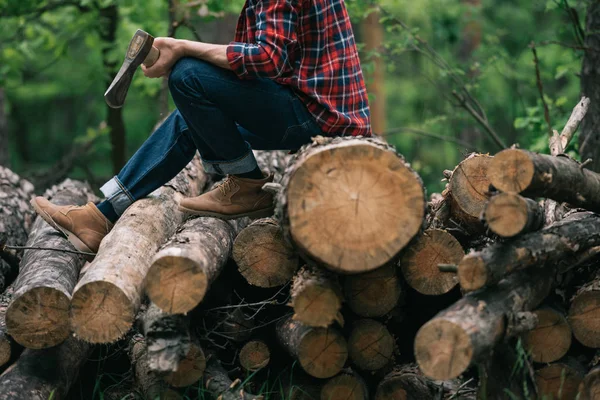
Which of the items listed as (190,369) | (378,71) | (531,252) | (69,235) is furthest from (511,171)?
(378,71)

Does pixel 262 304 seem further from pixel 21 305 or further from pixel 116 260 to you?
pixel 21 305

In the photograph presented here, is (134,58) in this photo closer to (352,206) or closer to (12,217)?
(352,206)

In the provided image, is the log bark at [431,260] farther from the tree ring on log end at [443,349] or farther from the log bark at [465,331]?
the tree ring on log end at [443,349]

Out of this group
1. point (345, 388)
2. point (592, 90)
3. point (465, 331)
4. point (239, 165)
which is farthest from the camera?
point (592, 90)

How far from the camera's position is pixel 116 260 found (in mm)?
3168

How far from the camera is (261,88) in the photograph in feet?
10.9

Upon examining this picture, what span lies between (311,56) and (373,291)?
1059 millimetres

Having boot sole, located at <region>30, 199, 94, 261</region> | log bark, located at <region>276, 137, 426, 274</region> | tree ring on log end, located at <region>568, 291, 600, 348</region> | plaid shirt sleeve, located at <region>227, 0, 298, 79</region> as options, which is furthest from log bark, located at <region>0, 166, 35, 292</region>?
tree ring on log end, located at <region>568, 291, 600, 348</region>

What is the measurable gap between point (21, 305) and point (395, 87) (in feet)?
39.1

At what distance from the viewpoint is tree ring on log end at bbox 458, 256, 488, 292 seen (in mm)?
2725

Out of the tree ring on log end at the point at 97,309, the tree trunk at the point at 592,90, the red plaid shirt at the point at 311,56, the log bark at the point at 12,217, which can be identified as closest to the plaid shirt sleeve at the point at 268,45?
the red plaid shirt at the point at 311,56

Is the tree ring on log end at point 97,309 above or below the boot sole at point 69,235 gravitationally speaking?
above

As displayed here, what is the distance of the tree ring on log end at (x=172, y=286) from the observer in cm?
289

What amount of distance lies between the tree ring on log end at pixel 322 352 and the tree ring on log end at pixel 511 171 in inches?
35.4
